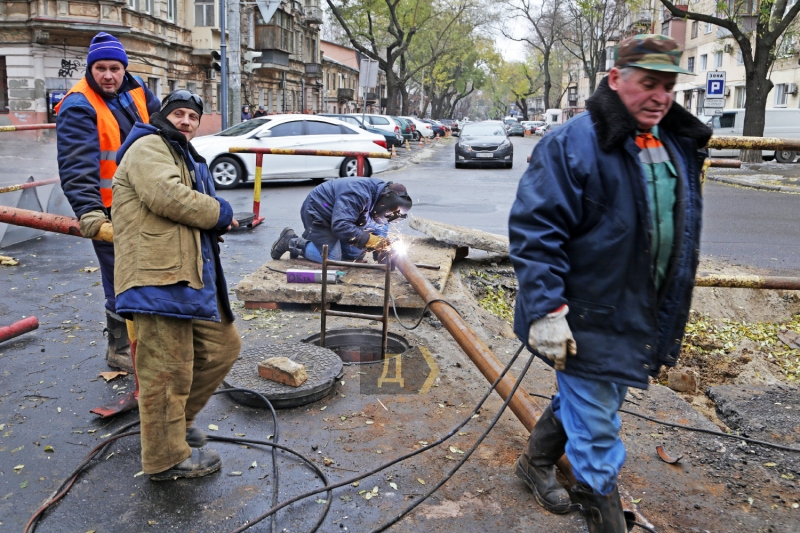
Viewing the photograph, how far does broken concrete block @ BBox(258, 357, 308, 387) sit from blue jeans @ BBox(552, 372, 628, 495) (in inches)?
72.7

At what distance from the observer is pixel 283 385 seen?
4004 millimetres

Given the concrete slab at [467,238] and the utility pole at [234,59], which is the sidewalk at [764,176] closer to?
the concrete slab at [467,238]

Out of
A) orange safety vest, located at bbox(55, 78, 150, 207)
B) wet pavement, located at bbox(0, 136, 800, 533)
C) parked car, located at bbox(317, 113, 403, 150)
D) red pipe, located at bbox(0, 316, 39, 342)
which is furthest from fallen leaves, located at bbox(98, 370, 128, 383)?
parked car, located at bbox(317, 113, 403, 150)

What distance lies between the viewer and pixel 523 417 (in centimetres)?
341

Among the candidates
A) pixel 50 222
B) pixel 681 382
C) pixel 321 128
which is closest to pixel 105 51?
pixel 50 222

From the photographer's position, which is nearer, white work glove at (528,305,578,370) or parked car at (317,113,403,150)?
white work glove at (528,305,578,370)

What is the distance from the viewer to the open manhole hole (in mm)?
5090

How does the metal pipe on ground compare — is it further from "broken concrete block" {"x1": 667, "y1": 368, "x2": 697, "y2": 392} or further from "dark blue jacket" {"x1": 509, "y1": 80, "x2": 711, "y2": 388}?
"broken concrete block" {"x1": 667, "y1": 368, "x2": 697, "y2": 392}

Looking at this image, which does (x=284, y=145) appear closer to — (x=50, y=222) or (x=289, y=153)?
(x=289, y=153)

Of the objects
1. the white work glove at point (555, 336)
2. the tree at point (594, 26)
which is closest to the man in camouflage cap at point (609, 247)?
the white work glove at point (555, 336)

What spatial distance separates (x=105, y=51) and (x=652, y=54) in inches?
109

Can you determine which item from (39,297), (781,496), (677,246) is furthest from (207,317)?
(39,297)

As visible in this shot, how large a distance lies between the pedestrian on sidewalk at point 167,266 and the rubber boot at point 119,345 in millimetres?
1393

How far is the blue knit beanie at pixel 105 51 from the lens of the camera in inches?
146
